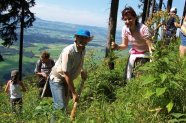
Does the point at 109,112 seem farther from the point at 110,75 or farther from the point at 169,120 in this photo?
the point at 110,75

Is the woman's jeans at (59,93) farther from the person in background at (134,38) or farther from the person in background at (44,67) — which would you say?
the person in background at (44,67)

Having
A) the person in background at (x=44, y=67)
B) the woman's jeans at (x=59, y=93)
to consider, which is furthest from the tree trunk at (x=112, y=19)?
the woman's jeans at (x=59, y=93)

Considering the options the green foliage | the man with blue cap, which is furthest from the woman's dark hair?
the green foliage

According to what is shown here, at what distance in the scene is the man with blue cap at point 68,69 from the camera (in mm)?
6301

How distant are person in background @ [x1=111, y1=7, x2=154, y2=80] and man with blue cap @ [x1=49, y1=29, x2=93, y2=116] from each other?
89 centimetres

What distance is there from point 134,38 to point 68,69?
1.51 m

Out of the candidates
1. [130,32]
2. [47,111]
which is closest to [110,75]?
[130,32]

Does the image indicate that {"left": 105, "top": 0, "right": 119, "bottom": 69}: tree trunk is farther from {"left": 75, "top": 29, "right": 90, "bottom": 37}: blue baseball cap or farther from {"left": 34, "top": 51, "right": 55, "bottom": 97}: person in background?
{"left": 75, "top": 29, "right": 90, "bottom": 37}: blue baseball cap

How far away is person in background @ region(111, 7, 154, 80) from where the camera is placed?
6.99m

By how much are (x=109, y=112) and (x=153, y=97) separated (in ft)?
1.95

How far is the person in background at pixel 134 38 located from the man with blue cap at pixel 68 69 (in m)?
0.89

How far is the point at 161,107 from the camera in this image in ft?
16.7

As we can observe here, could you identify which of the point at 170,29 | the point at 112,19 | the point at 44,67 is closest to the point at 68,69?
the point at 170,29

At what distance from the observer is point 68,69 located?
6.39m
